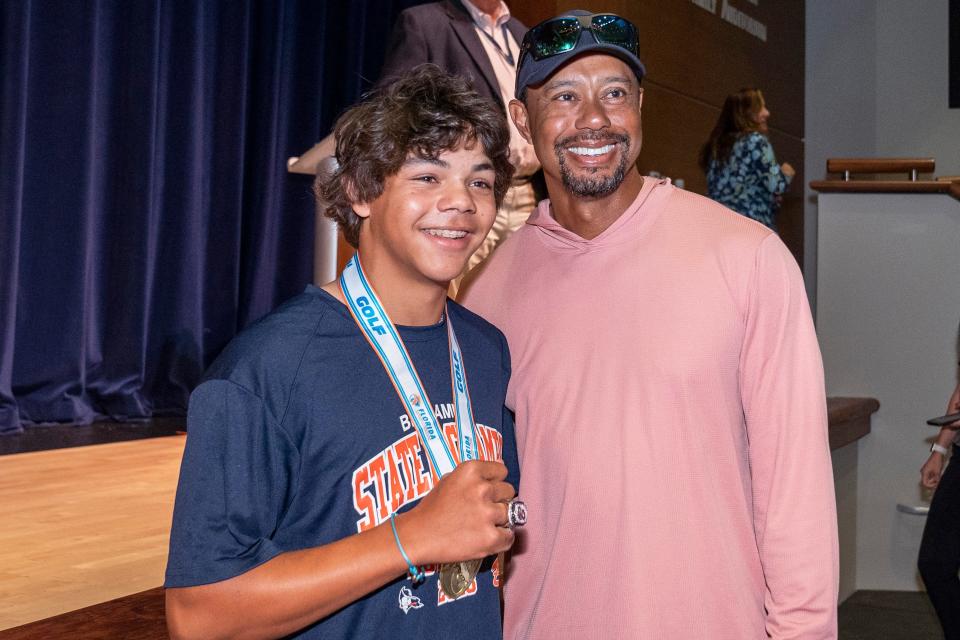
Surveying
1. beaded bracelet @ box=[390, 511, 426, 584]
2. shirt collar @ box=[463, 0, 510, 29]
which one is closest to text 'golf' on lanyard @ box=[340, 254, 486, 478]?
beaded bracelet @ box=[390, 511, 426, 584]

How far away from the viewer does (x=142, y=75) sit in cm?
531

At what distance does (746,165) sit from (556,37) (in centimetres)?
353

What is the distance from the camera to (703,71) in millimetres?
6180

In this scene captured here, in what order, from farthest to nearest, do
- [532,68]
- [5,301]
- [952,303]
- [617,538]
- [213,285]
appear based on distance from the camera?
[213,285] < [952,303] < [5,301] < [532,68] < [617,538]

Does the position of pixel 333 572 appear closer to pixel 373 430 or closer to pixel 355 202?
pixel 373 430

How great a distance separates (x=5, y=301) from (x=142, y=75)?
1.46m

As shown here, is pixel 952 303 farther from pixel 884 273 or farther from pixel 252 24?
pixel 252 24

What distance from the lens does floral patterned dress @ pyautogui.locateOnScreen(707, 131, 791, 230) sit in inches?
193

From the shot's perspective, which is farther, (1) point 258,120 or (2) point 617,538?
(1) point 258,120

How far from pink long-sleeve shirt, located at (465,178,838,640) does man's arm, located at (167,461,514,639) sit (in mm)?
382

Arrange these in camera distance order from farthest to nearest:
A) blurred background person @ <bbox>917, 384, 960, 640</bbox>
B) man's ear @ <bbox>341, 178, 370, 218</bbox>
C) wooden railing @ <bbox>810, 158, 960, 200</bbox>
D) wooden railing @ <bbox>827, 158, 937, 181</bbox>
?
wooden railing @ <bbox>827, 158, 937, 181</bbox> → wooden railing @ <bbox>810, 158, 960, 200</bbox> → blurred background person @ <bbox>917, 384, 960, 640</bbox> → man's ear @ <bbox>341, 178, 370, 218</bbox>

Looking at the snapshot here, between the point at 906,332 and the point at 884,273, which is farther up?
the point at 884,273

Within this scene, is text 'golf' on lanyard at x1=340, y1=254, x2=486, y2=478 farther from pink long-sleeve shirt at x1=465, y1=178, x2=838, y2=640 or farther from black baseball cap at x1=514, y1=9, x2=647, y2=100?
black baseball cap at x1=514, y1=9, x2=647, y2=100

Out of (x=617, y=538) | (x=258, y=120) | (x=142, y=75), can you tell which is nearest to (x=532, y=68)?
(x=617, y=538)
